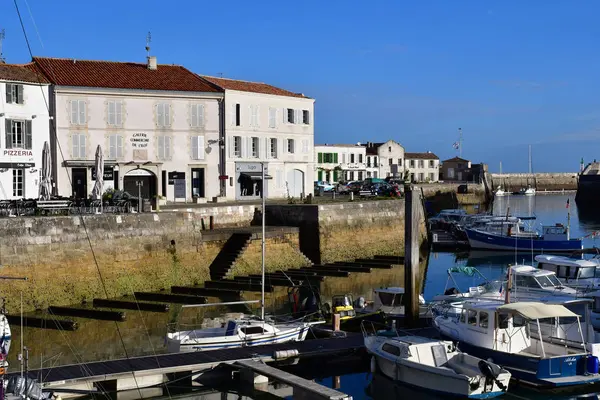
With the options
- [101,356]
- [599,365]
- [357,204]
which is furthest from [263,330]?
[357,204]

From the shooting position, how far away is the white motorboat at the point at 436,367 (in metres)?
20.3

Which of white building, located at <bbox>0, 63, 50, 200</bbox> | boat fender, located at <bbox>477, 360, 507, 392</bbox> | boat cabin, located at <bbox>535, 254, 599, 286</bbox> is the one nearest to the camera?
boat fender, located at <bbox>477, 360, 507, 392</bbox>

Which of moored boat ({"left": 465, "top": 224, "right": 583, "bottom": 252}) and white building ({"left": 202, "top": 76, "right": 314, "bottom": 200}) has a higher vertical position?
white building ({"left": 202, "top": 76, "right": 314, "bottom": 200})

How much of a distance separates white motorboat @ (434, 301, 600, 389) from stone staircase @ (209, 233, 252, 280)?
17802 millimetres

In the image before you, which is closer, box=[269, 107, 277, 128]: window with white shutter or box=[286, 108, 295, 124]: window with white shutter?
box=[269, 107, 277, 128]: window with white shutter

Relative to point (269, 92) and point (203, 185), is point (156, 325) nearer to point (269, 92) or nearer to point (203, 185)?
point (203, 185)

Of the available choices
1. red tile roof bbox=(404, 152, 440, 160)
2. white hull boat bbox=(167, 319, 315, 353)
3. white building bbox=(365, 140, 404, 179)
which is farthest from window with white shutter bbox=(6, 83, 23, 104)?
red tile roof bbox=(404, 152, 440, 160)

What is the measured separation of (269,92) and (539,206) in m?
65.6

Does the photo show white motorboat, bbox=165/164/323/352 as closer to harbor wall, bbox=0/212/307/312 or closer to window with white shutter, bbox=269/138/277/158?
harbor wall, bbox=0/212/307/312

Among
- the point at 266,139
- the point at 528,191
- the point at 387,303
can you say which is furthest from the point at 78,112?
the point at 528,191

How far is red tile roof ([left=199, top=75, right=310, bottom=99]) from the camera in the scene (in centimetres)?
5306

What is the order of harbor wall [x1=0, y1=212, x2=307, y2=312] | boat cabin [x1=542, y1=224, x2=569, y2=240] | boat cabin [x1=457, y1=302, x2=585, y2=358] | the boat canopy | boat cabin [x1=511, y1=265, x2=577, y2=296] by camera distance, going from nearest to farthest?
the boat canopy < boat cabin [x1=457, y1=302, x2=585, y2=358] < boat cabin [x1=511, y1=265, x2=577, y2=296] < harbor wall [x1=0, y1=212, x2=307, y2=312] < boat cabin [x1=542, y1=224, x2=569, y2=240]

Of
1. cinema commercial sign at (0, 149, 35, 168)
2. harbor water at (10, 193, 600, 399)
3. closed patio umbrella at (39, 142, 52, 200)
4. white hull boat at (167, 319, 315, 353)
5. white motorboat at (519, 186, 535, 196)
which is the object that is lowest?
harbor water at (10, 193, 600, 399)

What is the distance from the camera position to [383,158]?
346 feet
